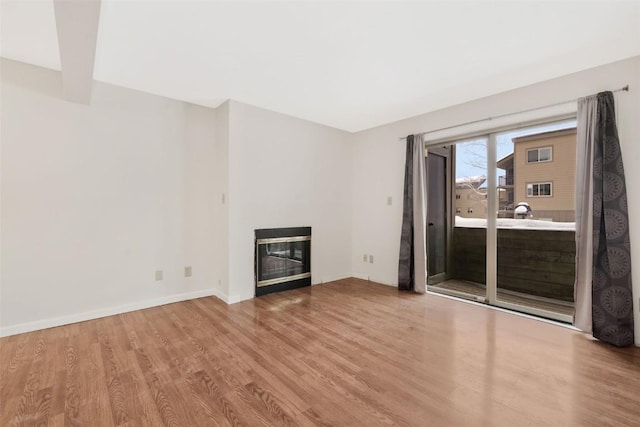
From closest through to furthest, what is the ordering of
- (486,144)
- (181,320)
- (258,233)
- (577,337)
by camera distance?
(577,337) → (181,320) → (486,144) → (258,233)

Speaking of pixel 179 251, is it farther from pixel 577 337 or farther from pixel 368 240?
pixel 577 337

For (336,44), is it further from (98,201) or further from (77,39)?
(98,201)

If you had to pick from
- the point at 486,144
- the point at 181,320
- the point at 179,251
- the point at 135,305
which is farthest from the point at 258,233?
the point at 486,144

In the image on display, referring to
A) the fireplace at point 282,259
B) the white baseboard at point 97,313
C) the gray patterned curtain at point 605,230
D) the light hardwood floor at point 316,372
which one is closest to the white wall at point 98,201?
the white baseboard at point 97,313

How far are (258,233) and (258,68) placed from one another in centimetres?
205

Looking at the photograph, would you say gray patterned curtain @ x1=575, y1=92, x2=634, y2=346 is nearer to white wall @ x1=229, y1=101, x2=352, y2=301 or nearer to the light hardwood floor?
the light hardwood floor

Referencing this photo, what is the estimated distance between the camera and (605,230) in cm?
257

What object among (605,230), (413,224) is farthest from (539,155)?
(413,224)

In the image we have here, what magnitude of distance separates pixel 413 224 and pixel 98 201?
12.8ft

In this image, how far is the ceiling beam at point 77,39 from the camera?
5.07ft

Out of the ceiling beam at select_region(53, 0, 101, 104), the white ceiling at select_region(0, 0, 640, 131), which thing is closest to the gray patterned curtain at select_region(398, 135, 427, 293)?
the white ceiling at select_region(0, 0, 640, 131)

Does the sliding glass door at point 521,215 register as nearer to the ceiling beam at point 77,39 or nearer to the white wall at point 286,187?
the white wall at point 286,187

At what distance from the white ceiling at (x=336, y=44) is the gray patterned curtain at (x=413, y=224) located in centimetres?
89

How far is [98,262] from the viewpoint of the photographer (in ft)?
10.2
